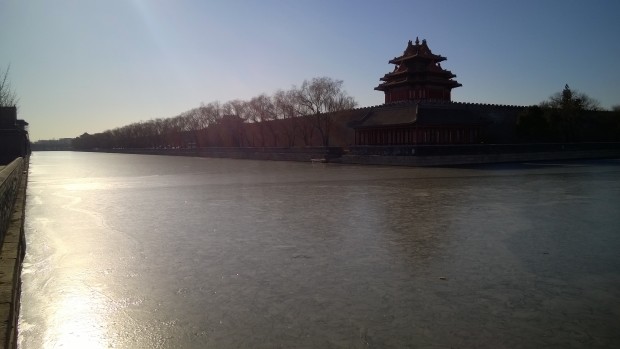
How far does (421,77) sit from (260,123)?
896 inches

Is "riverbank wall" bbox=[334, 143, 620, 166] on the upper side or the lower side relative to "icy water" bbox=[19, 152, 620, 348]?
upper

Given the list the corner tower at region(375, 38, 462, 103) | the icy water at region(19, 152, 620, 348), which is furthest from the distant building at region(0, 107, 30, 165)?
the corner tower at region(375, 38, 462, 103)

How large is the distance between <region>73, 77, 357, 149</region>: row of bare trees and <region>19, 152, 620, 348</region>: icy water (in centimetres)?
3376

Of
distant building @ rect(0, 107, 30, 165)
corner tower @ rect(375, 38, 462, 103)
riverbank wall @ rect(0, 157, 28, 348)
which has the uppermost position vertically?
corner tower @ rect(375, 38, 462, 103)

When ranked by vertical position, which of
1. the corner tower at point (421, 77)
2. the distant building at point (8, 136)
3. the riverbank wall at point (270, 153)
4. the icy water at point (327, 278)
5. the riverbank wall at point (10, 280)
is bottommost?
the icy water at point (327, 278)

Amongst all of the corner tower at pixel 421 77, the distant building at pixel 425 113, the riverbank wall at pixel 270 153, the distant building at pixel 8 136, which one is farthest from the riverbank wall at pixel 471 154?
the distant building at pixel 8 136

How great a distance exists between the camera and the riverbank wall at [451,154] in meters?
28.1

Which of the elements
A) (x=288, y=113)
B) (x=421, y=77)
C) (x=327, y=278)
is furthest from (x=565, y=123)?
(x=327, y=278)

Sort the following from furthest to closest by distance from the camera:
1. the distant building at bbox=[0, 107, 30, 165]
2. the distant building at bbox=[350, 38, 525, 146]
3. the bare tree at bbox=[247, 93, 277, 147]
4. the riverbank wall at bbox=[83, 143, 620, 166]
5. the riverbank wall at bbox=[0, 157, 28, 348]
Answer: the bare tree at bbox=[247, 93, 277, 147], the distant building at bbox=[350, 38, 525, 146], the riverbank wall at bbox=[83, 143, 620, 166], the distant building at bbox=[0, 107, 30, 165], the riverbank wall at bbox=[0, 157, 28, 348]

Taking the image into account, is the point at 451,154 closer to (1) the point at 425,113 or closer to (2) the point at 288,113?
(1) the point at 425,113

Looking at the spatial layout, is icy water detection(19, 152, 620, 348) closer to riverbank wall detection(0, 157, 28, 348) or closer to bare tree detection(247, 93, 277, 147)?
riverbank wall detection(0, 157, 28, 348)

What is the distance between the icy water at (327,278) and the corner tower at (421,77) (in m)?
29.9

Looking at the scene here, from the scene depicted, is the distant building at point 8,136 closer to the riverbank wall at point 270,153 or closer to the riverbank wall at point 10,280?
the riverbank wall at point 270,153

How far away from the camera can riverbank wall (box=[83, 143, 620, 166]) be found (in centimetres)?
2812
